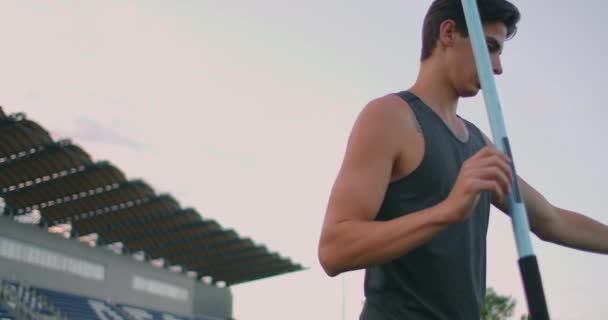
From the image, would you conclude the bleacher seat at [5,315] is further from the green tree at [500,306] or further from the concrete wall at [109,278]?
the green tree at [500,306]

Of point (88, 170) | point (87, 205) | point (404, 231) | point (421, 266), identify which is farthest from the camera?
point (87, 205)

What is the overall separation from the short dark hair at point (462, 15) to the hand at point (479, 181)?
2.12 ft

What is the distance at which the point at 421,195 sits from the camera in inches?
87.4

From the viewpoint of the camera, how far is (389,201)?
2.22 meters

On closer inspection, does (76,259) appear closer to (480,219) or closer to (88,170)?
(88,170)

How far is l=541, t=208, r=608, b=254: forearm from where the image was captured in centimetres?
272

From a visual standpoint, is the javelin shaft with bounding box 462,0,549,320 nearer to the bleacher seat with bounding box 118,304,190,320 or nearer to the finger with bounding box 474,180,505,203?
the finger with bounding box 474,180,505,203

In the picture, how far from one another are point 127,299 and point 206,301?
36.4ft

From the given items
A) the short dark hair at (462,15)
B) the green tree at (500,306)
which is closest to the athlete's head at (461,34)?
the short dark hair at (462,15)

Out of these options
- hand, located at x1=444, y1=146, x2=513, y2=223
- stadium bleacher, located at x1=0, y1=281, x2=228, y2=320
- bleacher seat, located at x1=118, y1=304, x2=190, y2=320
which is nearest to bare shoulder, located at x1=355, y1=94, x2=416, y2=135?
hand, located at x1=444, y1=146, x2=513, y2=223

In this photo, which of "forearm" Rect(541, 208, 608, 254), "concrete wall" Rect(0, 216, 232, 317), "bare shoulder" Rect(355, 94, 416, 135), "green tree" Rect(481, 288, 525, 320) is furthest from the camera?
"green tree" Rect(481, 288, 525, 320)

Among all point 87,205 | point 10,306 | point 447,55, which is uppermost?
point 87,205

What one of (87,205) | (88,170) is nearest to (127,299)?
(87,205)

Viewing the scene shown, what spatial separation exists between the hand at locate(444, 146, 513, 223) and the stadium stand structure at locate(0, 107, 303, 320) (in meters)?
28.5
